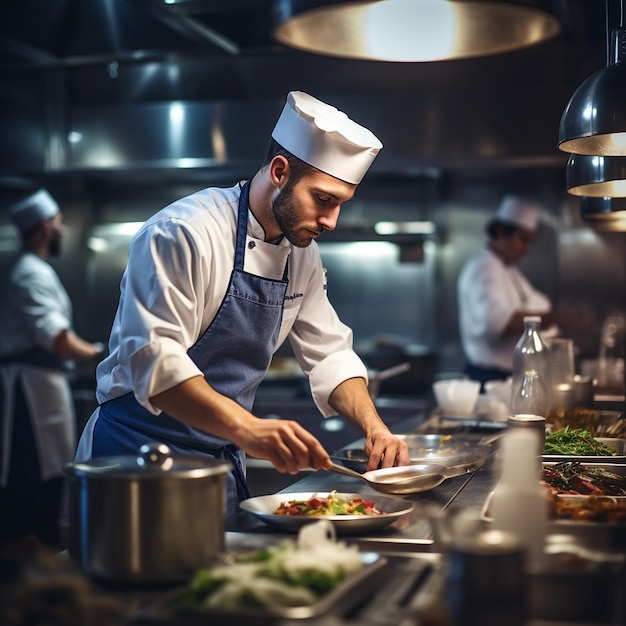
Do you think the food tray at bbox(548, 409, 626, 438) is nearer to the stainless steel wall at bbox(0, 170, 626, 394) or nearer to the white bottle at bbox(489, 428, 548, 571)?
the white bottle at bbox(489, 428, 548, 571)

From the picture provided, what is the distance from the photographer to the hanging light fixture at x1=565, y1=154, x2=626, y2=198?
2.51m

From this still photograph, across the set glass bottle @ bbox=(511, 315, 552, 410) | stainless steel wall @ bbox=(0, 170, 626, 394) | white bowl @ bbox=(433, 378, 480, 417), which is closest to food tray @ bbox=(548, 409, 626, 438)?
glass bottle @ bbox=(511, 315, 552, 410)

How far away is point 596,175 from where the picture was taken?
100 inches

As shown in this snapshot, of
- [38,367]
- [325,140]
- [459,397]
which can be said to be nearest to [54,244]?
[38,367]

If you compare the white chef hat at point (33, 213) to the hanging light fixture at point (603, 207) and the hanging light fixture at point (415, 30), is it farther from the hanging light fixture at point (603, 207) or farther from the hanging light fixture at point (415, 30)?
the hanging light fixture at point (415, 30)

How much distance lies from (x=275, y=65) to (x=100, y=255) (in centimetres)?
180

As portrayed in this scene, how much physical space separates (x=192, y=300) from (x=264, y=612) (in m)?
1.07

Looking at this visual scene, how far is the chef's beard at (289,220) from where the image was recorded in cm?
236

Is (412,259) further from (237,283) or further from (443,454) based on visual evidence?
Result: (237,283)

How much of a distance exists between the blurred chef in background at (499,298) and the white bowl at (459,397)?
1.98 metres

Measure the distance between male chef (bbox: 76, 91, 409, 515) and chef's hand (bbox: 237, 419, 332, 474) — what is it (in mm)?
296

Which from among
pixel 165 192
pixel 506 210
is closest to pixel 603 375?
pixel 506 210

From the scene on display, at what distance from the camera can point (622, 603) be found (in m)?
1.21

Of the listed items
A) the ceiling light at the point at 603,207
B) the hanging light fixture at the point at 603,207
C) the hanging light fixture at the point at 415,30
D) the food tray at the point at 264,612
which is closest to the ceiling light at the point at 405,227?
the hanging light fixture at the point at 603,207
